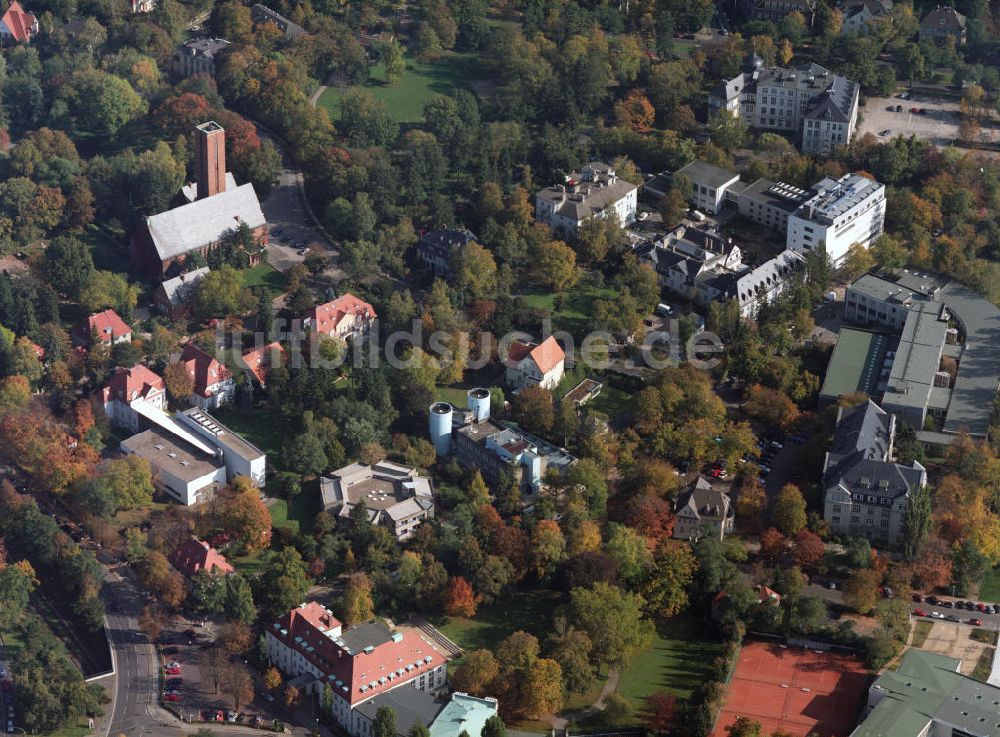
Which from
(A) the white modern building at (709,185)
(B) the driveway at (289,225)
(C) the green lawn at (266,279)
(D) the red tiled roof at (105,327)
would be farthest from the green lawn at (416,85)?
(D) the red tiled roof at (105,327)

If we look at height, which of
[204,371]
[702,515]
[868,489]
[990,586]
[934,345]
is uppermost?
[934,345]

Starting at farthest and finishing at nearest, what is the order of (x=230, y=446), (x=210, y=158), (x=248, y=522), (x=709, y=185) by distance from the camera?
1. (x=709, y=185)
2. (x=210, y=158)
3. (x=230, y=446)
4. (x=248, y=522)

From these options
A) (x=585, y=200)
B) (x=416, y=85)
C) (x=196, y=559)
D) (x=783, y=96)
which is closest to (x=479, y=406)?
(x=196, y=559)

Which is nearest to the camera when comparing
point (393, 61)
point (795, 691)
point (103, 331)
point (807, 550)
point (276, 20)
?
point (795, 691)

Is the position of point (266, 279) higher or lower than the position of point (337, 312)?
lower

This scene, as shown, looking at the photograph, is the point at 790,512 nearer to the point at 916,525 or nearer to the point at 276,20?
the point at 916,525

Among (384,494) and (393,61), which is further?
(393,61)
